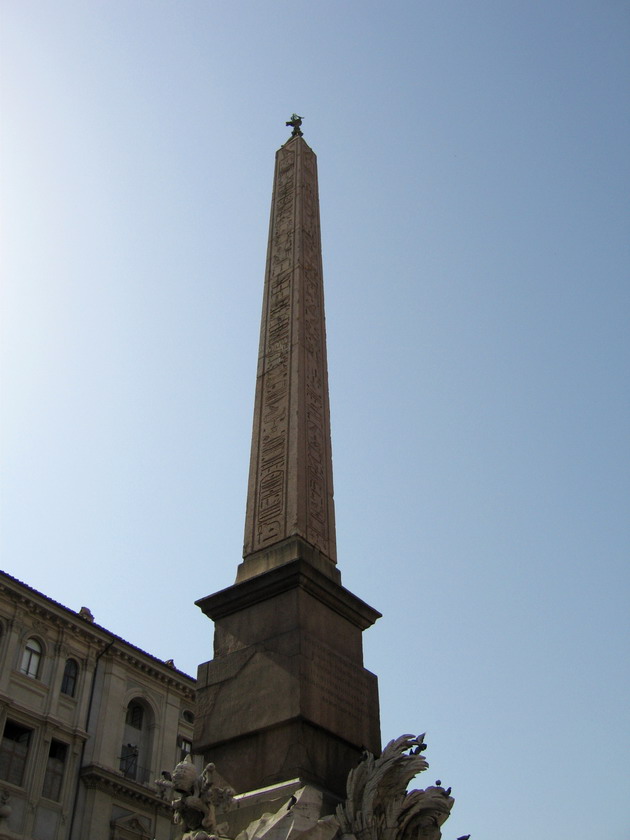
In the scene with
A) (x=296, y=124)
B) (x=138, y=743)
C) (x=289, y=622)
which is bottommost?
(x=289, y=622)

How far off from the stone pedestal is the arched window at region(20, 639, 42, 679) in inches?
585

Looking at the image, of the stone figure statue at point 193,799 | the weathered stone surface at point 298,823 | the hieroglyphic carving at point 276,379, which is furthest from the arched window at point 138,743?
the weathered stone surface at point 298,823

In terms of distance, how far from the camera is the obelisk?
719cm

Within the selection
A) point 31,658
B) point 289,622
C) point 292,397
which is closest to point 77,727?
point 31,658

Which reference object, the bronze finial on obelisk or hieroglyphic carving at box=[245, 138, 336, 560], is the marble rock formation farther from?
hieroglyphic carving at box=[245, 138, 336, 560]

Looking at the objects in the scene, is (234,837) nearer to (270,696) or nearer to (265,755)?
(265,755)

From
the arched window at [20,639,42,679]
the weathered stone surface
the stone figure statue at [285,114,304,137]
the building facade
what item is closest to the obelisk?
the weathered stone surface

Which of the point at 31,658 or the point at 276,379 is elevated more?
the point at 31,658

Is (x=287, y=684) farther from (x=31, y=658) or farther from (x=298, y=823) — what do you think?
(x=31, y=658)

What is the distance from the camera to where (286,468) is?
31.2 ft

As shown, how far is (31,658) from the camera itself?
71.8 ft

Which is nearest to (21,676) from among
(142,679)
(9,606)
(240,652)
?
(9,606)

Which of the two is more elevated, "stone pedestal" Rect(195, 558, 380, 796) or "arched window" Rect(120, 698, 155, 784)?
"arched window" Rect(120, 698, 155, 784)

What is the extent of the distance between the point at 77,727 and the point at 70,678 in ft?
4.37
